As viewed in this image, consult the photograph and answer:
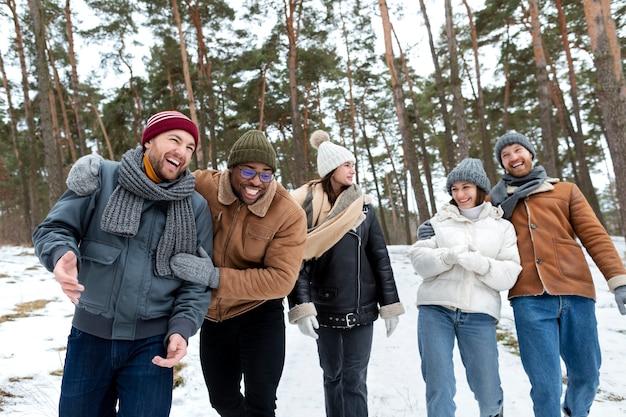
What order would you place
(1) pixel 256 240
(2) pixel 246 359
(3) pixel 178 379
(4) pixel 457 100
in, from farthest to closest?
1. (4) pixel 457 100
2. (3) pixel 178 379
3. (2) pixel 246 359
4. (1) pixel 256 240

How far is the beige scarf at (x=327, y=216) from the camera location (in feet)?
8.76

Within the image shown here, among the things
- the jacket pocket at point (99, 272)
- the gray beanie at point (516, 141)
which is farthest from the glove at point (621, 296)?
the jacket pocket at point (99, 272)

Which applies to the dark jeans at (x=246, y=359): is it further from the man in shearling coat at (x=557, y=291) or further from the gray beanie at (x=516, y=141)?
the gray beanie at (x=516, y=141)

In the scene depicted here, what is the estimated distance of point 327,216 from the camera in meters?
2.75

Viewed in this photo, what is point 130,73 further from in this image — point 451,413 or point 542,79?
point 451,413

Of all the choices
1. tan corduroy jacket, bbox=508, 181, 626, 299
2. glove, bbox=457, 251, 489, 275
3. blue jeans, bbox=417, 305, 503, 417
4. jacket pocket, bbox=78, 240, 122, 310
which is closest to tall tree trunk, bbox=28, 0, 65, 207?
jacket pocket, bbox=78, 240, 122, 310

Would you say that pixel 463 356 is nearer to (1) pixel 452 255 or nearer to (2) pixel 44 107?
(1) pixel 452 255

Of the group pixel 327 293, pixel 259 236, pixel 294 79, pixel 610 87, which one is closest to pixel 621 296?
pixel 327 293

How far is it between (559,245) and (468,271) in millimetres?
689

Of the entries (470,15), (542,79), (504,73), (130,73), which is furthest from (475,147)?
(130,73)

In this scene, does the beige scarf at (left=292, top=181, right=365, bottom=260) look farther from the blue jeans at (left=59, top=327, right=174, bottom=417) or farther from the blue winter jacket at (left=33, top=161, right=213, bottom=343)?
the blue jeans at (left=59, top=327, right=174, bottom=417)

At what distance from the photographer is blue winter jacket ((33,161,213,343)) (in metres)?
1.63

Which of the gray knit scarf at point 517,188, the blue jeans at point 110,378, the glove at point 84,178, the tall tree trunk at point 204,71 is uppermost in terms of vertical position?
the tall tree trunk at point 204,71

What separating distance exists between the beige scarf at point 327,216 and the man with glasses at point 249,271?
1.17ft
